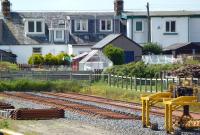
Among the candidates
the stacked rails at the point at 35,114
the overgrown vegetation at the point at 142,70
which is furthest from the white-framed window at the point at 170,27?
the stacked rails at the point at 35,114

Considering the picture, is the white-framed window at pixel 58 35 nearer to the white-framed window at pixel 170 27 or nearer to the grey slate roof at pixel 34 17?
the grey slate roof at pixel 34 17

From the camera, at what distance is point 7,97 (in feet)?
149

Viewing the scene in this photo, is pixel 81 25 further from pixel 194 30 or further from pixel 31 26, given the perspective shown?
pixel 194 30

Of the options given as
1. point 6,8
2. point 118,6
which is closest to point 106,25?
point 118,6

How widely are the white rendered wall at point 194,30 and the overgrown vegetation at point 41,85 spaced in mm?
29678

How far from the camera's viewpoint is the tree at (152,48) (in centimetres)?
7488

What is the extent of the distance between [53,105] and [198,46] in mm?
37847

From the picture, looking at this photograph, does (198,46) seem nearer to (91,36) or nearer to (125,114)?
(91,36)

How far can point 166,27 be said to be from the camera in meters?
81.3

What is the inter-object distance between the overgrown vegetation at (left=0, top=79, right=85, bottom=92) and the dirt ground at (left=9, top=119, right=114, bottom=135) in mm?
22994

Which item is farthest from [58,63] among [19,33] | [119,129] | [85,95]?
[119,129]

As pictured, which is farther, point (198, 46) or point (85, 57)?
point (198, 46)

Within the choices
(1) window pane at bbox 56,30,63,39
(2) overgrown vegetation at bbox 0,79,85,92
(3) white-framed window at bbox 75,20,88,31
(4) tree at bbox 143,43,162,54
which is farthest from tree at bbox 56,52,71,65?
(2) overgrown vegetation at bbox 0,79,85,92

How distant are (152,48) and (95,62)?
971cm
